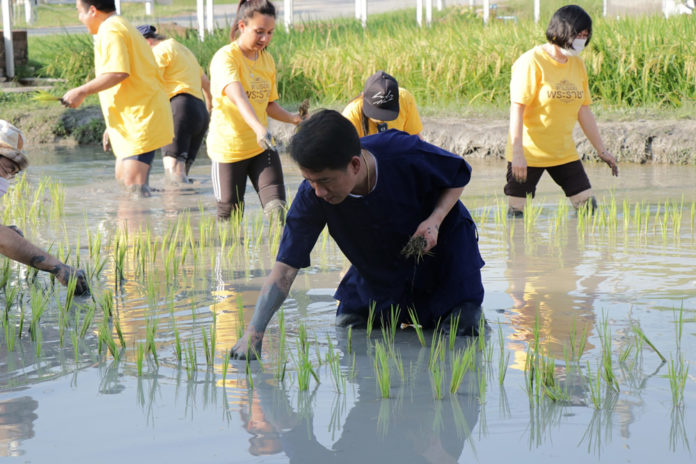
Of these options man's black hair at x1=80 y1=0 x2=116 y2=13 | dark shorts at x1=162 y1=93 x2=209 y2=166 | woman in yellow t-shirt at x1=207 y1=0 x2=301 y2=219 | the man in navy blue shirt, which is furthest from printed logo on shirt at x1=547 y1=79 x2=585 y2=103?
dark shorts at x1=162 y1=93 x2=209 y2=166

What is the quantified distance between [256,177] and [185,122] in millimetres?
2559

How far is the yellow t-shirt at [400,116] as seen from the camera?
17.0ft

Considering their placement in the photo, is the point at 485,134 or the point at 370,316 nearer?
the point at 370,316

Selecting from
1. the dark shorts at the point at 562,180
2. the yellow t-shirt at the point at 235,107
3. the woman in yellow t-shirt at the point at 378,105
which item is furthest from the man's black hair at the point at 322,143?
the dark shorts at the point at 562,180

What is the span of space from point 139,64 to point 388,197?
3306mm

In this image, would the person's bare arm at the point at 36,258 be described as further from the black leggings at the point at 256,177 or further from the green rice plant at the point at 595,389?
the green rice plant at the point at 595,389

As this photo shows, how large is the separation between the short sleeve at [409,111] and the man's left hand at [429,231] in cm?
192

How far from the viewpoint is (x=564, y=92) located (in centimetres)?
600

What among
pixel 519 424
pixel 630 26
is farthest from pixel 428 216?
pixel 630 26

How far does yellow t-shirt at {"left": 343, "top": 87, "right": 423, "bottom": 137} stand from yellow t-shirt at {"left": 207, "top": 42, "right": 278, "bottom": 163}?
817mm

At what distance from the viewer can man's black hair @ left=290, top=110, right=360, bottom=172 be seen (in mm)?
3004

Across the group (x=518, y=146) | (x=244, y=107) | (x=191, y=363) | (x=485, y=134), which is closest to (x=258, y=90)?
(x=244, y=107)

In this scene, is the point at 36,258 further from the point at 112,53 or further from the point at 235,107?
the point at 112,53

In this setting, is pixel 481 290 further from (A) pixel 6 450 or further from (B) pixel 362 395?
(A) pixel 6 450
